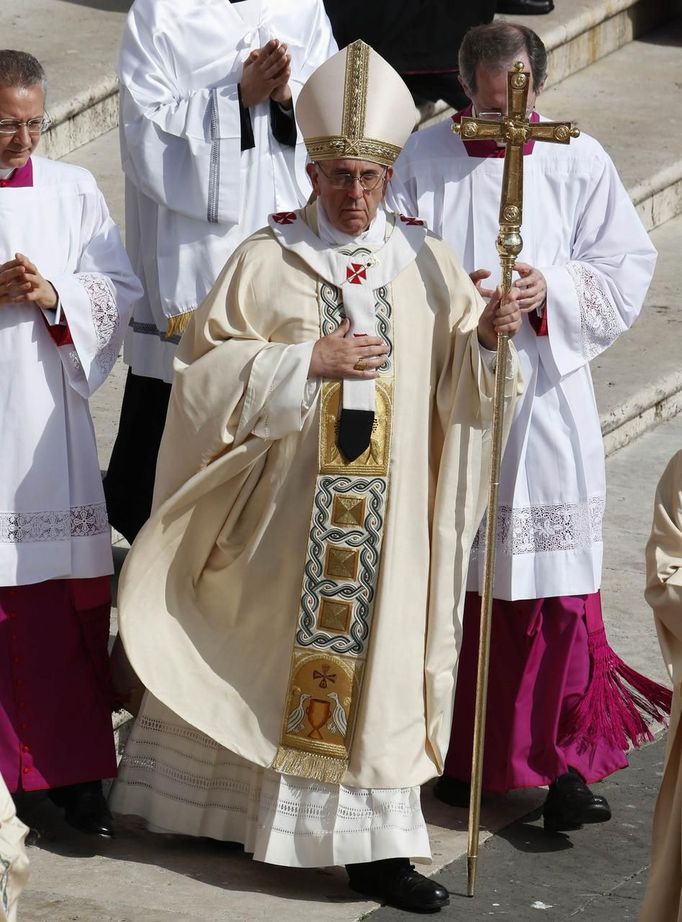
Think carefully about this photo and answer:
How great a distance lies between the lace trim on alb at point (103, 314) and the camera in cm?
627

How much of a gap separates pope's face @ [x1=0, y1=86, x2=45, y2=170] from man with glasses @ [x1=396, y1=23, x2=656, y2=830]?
121cm

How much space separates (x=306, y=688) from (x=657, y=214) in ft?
20.5

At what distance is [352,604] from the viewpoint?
19.9ft

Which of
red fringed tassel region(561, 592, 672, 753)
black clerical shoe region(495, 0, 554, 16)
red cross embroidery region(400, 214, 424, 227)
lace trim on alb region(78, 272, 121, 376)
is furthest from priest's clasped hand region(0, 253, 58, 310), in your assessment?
black clerical shoe region(495, 0, 554, 16)

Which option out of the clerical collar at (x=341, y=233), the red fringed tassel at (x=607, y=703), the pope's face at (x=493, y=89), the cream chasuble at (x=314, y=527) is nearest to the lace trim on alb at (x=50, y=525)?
the cream chasuble at (x=314, y=527)

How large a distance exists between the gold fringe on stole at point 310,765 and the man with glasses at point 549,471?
0.76m

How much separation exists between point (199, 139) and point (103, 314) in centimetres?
101

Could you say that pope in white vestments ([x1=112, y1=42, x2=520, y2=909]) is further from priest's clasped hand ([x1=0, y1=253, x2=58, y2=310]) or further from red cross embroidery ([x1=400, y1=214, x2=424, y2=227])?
priest's clasped hand ([x1=0, y1=253, x2=58, y2=310])

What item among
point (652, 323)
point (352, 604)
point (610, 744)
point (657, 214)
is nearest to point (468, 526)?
point (352, 604)

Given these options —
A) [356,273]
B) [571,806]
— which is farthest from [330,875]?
[356,273]

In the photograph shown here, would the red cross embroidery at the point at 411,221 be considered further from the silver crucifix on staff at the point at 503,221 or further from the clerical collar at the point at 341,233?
the silver crucifix on staff at the point at 503,221

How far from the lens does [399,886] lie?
5.95m

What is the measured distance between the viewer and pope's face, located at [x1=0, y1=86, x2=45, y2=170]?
6.01m

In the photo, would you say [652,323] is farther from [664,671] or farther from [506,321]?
[506,321]
